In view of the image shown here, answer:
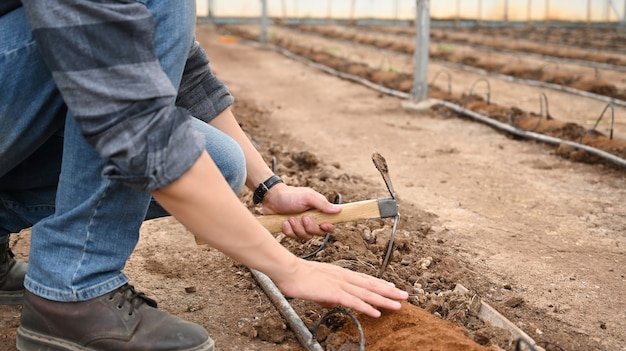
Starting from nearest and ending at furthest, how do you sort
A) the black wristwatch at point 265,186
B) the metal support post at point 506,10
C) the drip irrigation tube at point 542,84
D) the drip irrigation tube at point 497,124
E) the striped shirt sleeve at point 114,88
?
1. the striped shirt sleeve at point 114,88
2. the black wristwatch at point 265,186
3. the drip irrigation tube at point 497,124
4. the drip irrigation tube at point 542,84
5. the metal support post at point 506,10

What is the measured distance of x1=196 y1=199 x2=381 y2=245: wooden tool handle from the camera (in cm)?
230

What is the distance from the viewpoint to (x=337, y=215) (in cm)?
232

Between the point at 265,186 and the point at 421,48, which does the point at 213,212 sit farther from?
the point at 421,48

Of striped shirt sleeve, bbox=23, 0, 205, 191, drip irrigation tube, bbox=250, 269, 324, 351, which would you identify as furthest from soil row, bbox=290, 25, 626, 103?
striped shirt sleeve, bbox=23, 0, 205, 191

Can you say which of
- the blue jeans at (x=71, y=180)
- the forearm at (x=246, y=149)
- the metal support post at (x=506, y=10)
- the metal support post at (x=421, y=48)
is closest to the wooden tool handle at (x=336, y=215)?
the forearm at (x=246, y=149)

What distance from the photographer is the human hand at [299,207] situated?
228 cm

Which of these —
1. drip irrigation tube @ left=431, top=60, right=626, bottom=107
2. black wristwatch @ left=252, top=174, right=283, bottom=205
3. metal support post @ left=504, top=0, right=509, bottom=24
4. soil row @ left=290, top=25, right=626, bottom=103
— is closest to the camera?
black wristwatch @ left=252, top=174, right=283, bottom=205

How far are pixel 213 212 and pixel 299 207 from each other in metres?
0.77

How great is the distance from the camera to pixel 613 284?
2.78 metres

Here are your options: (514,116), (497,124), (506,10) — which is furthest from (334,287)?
(506,10)

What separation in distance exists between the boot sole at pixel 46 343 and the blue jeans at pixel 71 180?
5.7 inches

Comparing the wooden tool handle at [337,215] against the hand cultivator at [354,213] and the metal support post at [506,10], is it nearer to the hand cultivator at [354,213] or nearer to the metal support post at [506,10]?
the hand cultivator at [354,213]

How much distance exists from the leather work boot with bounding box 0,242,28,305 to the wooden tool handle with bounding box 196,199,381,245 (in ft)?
2.92

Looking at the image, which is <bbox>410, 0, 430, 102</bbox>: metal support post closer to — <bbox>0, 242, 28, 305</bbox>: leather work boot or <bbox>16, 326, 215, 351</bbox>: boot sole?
<bbox>0, 242, 28, 305</bbox>: leather work boot
